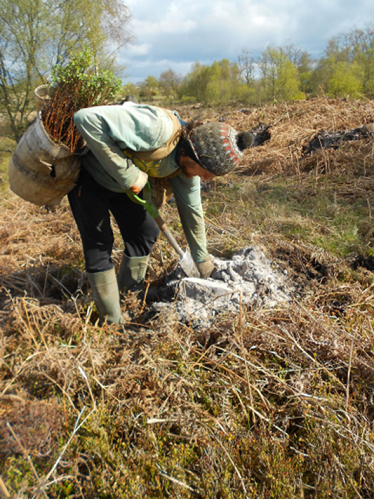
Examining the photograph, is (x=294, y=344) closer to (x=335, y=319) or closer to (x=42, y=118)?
(x=335, y=319)

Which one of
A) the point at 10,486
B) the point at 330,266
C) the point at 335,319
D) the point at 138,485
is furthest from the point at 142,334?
the point at 330,266

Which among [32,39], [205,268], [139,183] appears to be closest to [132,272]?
[205,268]

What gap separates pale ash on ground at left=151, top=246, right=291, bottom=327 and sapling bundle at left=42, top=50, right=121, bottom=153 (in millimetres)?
1368

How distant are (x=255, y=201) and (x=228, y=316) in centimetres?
301

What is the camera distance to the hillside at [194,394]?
4.36ft

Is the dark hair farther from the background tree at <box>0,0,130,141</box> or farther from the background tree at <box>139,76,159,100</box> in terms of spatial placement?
the background tree at <box>139,76,159,100</box>

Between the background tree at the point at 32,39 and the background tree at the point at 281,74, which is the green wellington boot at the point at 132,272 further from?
the background tree at the point at 281,74

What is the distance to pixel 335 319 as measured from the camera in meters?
2.25

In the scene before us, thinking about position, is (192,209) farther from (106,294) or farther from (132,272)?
(106,294)

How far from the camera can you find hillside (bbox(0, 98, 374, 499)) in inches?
52.4

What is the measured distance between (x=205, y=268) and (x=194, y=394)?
1.15 metres

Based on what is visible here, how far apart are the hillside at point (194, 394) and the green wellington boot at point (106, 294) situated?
0.38ft

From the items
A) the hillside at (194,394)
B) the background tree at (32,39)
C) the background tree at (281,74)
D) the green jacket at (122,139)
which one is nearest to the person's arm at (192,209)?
the green jacket at (122,139)

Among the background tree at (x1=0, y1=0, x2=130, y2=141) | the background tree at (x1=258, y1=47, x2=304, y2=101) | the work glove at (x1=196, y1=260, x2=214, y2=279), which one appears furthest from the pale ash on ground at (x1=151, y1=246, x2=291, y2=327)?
the background tree at (x1=258, y1=47, x2=304, y2=101)
